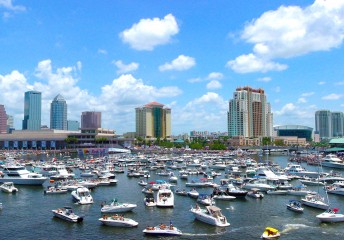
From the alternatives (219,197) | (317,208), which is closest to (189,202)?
(219,197)

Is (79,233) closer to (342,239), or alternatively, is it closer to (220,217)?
(220,217)

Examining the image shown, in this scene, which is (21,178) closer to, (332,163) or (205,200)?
(205,200)

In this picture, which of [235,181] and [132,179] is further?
[132,179]

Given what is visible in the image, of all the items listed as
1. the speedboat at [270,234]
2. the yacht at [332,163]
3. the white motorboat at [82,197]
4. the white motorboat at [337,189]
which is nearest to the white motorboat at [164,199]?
the white motorboat at [82,197]

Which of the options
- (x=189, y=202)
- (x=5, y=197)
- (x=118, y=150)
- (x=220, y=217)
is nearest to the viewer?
A: (x=220, y=217)

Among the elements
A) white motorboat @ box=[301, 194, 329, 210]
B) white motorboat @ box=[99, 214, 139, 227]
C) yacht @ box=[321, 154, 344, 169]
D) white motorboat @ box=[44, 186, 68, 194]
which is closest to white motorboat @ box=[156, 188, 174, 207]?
white motorboat @ box=[99, 214, 139, 227]

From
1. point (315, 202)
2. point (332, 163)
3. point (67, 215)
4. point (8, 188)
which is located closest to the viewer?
point (67, 215)

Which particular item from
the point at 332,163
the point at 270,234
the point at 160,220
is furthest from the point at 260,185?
the point at 332,163

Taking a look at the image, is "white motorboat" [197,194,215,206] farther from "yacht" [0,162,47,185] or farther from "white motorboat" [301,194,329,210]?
"yacht" [0,162,47,185]
